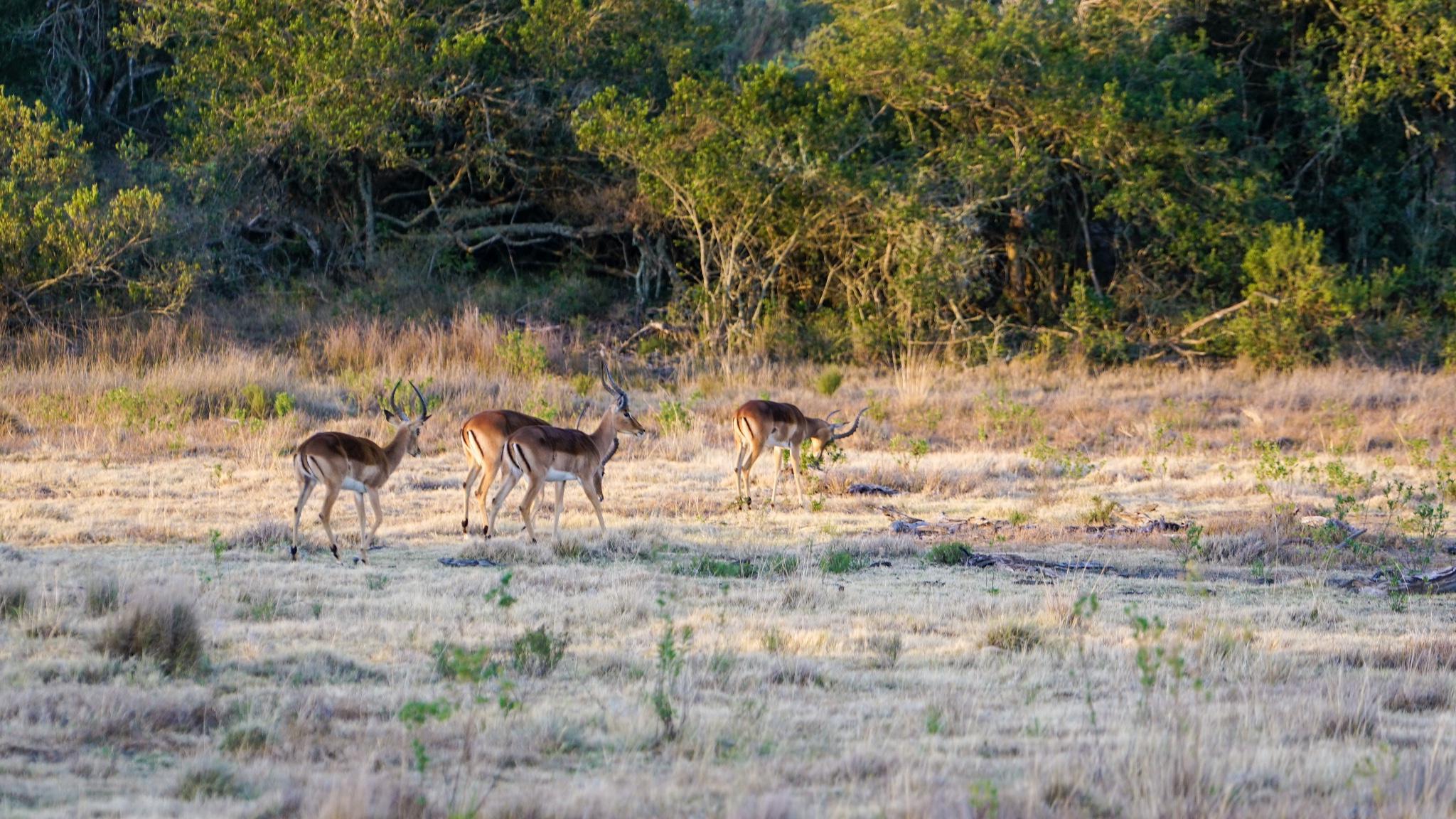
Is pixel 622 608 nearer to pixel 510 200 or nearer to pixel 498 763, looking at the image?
pixel 498 763

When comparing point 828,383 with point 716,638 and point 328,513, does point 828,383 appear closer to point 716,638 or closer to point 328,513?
point 328,513

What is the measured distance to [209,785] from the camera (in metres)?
4.84

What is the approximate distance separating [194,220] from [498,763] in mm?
19681

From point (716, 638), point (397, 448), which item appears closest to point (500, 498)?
point (397, 448)

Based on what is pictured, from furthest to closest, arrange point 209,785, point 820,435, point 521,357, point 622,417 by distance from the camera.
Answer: point 521,357 < point 820,435 < point 622,417 < point 209,785

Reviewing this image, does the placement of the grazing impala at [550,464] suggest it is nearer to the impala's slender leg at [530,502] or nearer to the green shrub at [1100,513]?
the impala's slender leg at [530,502]

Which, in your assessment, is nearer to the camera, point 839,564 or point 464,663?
point 464,663

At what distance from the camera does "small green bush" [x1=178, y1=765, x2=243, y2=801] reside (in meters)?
4.78

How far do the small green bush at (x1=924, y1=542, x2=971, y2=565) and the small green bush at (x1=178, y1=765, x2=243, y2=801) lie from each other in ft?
20.6

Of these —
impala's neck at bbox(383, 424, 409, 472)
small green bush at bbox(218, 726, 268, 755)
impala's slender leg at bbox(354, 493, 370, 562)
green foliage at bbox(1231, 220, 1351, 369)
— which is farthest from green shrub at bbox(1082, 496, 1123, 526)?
green foliage at bbox(1231, 220, 1351, 369)

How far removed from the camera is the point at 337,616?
25.9ft

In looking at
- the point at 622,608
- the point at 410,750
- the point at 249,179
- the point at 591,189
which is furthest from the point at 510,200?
the point at 410,750

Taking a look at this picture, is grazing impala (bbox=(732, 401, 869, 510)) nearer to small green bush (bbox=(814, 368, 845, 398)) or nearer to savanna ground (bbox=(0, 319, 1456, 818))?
savanna ground (bbox=(0, 319, 1456, 818))

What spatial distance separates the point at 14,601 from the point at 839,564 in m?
5.18
